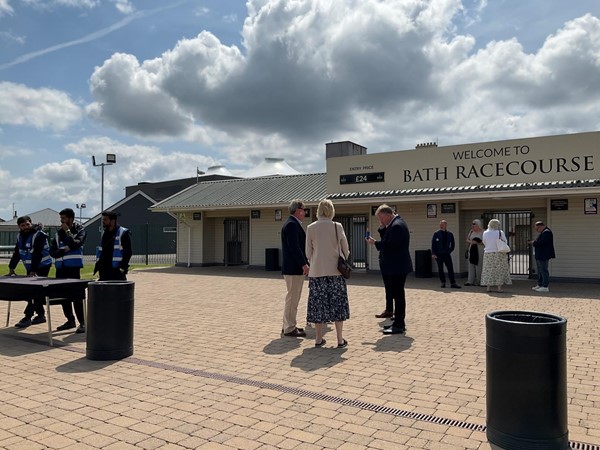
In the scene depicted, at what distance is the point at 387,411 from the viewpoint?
4016 millimetres

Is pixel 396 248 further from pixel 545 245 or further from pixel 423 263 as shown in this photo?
pixel 423 263

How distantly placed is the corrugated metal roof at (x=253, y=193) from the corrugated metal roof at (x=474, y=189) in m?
1.53

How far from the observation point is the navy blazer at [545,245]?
12039 millimetres

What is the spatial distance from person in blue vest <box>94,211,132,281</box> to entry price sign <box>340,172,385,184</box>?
38.0ft

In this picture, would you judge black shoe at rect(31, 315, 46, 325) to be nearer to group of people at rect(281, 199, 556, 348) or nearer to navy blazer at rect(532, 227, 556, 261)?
group of people at rect(281, 199, 556, 348)

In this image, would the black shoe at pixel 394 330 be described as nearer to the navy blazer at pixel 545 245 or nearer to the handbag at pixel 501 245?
the handbag at pixel 501 245

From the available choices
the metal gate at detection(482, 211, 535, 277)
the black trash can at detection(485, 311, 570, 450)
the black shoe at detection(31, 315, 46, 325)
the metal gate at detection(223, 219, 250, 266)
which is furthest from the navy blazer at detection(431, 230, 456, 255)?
the metal gate at detection(223, 219, 250, 266)

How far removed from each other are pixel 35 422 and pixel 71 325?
4.07 metres

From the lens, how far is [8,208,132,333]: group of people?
24.0ft

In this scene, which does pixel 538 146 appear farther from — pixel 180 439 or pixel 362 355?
pixel 180 439

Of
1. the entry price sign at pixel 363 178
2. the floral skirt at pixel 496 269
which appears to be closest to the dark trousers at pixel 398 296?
the floral skirt at pixel 496 269

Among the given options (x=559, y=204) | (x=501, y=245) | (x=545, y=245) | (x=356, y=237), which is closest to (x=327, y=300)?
(x=501, y=245)

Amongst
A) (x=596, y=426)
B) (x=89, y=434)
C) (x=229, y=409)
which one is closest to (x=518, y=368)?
(x=596, y=426)

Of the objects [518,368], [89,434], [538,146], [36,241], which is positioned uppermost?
[538,146]
